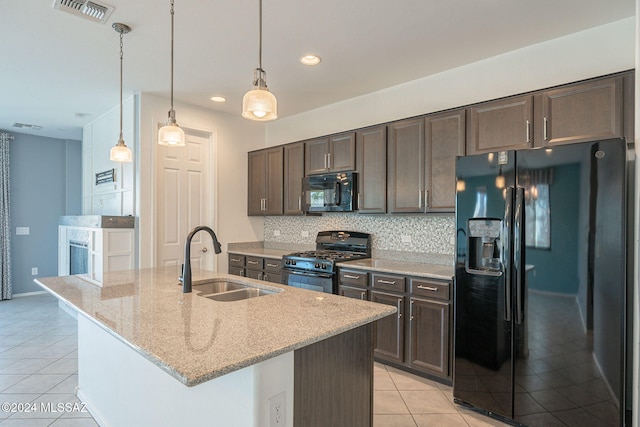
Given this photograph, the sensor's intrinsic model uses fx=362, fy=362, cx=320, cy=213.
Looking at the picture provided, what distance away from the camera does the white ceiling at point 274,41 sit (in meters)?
2.40

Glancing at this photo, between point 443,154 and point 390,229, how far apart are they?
106cm

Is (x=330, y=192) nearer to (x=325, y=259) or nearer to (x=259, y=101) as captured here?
(x=325, y=259)

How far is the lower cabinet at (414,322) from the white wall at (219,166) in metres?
2.24

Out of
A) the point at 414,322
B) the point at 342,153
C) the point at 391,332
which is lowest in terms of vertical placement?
the point at 391,332

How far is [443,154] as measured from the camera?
3.08m

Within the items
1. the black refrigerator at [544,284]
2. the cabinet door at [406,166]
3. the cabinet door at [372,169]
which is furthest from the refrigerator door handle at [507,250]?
the cabinet door at [372,169]

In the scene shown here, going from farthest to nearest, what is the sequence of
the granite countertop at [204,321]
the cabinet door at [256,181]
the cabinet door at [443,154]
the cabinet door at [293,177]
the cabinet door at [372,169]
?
1. the cabinet door at [256,181]
2. the cabinet door at [293,177]
3. the cabinet door at [372,169]
4. the cabinet door at [443,154]
5. the granite countertop at [204,321]

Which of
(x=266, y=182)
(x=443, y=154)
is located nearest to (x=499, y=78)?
(x=443, y=154)

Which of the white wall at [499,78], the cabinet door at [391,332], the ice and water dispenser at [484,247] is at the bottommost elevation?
the cabinet door at [391,332]

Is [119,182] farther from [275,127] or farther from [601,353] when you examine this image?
[601,353]

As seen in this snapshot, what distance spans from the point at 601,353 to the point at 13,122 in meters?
7.19

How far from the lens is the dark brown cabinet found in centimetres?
464

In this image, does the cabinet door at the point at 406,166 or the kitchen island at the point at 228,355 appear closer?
the kitchen island at the point at 228,355

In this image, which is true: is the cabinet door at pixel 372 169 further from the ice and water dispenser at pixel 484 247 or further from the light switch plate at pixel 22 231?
the light switch plate at pixel 22 231
